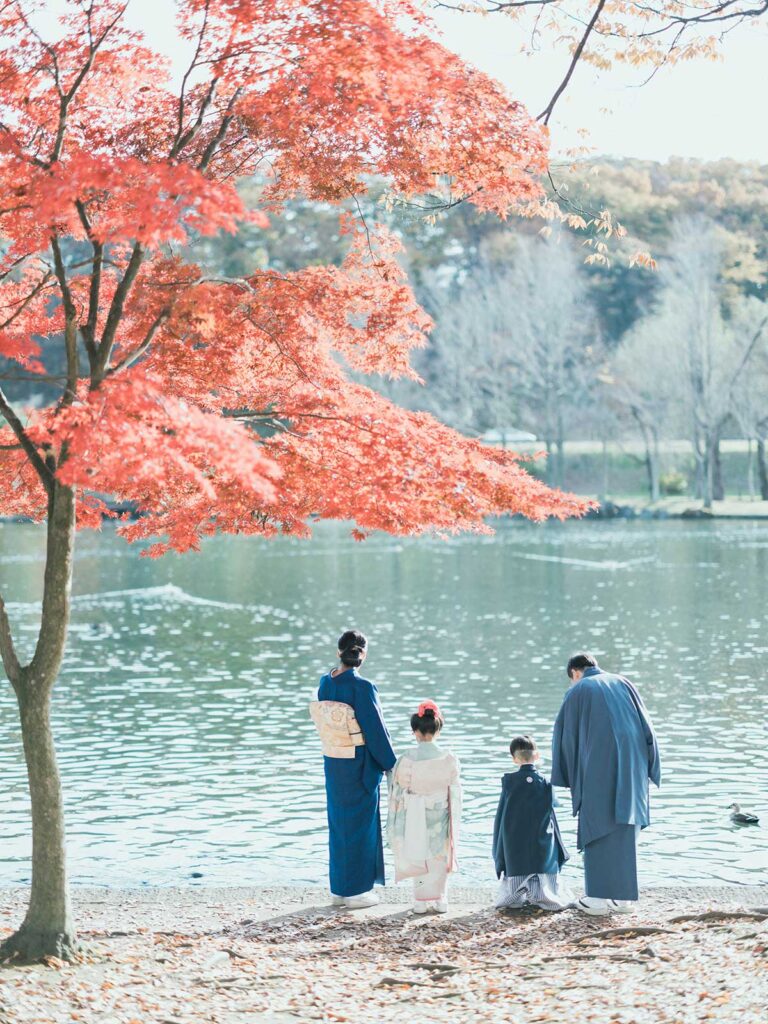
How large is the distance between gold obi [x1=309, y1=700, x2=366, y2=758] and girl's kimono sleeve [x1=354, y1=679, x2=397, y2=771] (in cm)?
5

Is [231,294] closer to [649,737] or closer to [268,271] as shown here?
[268,271]

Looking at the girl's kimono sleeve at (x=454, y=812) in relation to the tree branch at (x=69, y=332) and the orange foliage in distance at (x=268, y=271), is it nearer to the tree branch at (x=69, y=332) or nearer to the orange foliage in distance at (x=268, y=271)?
the orange foliage in distance at (x=268, y=271)

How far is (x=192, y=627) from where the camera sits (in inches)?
1073

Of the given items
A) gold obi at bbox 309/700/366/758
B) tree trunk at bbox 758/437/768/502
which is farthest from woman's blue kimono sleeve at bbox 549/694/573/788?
tree trunk at bbox 758/437/768/502

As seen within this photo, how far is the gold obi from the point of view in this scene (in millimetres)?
8461

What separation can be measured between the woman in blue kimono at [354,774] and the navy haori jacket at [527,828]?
30.2 inches

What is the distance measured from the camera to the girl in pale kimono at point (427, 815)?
8.33 m

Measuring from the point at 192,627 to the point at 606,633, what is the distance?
8288 mm

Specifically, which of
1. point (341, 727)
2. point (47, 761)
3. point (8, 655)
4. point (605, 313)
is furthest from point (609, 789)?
point (605, 313)

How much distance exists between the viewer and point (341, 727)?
8484 millimetres

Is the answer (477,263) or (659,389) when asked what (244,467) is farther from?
(477,263)

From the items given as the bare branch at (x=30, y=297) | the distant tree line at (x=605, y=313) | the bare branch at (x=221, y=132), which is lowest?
the bare branch at (x=30, y=297)

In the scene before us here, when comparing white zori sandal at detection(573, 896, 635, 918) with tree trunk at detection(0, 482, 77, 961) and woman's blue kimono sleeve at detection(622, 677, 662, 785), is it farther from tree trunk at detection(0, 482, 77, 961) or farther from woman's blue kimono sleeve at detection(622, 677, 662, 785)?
tree trunk at detection(0, 482, 77, 961)

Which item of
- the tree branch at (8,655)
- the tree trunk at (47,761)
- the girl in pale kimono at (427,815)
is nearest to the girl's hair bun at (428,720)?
the girl in pale kimono at (427,815)
